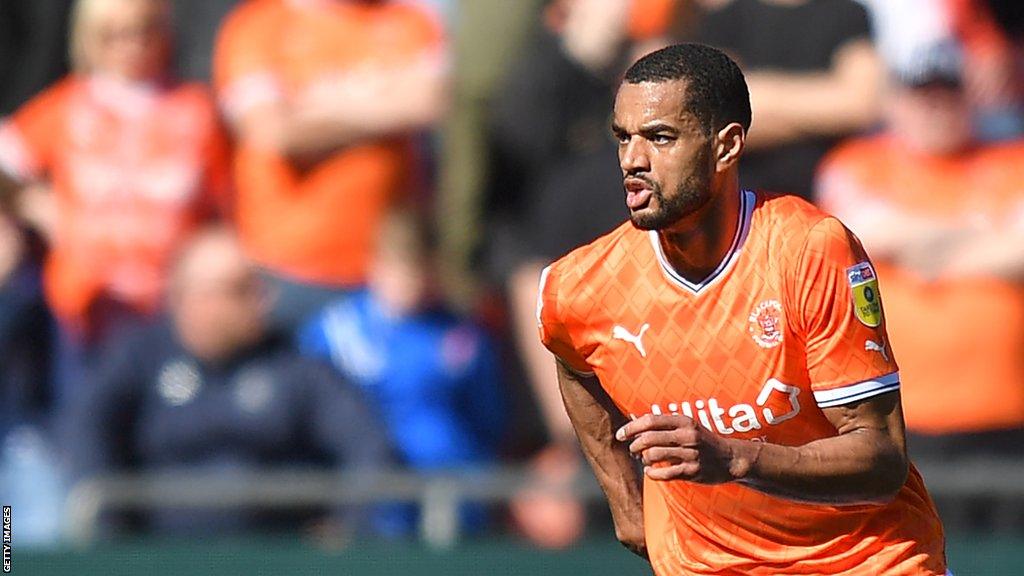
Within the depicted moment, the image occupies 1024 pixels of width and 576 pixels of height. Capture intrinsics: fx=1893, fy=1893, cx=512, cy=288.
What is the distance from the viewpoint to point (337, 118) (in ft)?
27.7

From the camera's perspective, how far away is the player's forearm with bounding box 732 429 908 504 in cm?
396

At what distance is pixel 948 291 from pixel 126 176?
3646mm

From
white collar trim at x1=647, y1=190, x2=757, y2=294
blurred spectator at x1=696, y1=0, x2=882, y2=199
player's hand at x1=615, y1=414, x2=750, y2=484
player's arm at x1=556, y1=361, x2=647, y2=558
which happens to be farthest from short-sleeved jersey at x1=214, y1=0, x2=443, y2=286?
player's hand at x1=615, y1=414, x2=750, y2=484

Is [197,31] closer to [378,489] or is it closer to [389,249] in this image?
[389,249]

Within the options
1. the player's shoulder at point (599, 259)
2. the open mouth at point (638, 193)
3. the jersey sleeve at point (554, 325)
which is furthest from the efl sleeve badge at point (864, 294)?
the jersey sleeve at point (554, 325)

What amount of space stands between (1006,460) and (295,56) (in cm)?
358

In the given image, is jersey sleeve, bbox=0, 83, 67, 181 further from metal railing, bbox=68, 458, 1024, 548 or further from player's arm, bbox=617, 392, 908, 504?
player's arm, bbox=617, 392, 908, 504

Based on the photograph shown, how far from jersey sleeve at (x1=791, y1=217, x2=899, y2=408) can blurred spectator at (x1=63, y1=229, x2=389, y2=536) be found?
4034mm

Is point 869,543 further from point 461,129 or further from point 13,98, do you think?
point 13,98

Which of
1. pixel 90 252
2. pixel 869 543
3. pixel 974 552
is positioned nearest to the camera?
pixel 869 543

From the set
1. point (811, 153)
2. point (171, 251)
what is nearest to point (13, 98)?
point (171, 251)

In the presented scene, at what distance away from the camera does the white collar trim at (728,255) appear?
4281 millimetres

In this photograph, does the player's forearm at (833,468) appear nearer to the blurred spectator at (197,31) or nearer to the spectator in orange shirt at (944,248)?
the spectator in orange shirt at (944,248)

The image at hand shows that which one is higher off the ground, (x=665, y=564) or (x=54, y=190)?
(x=54, y=190)
